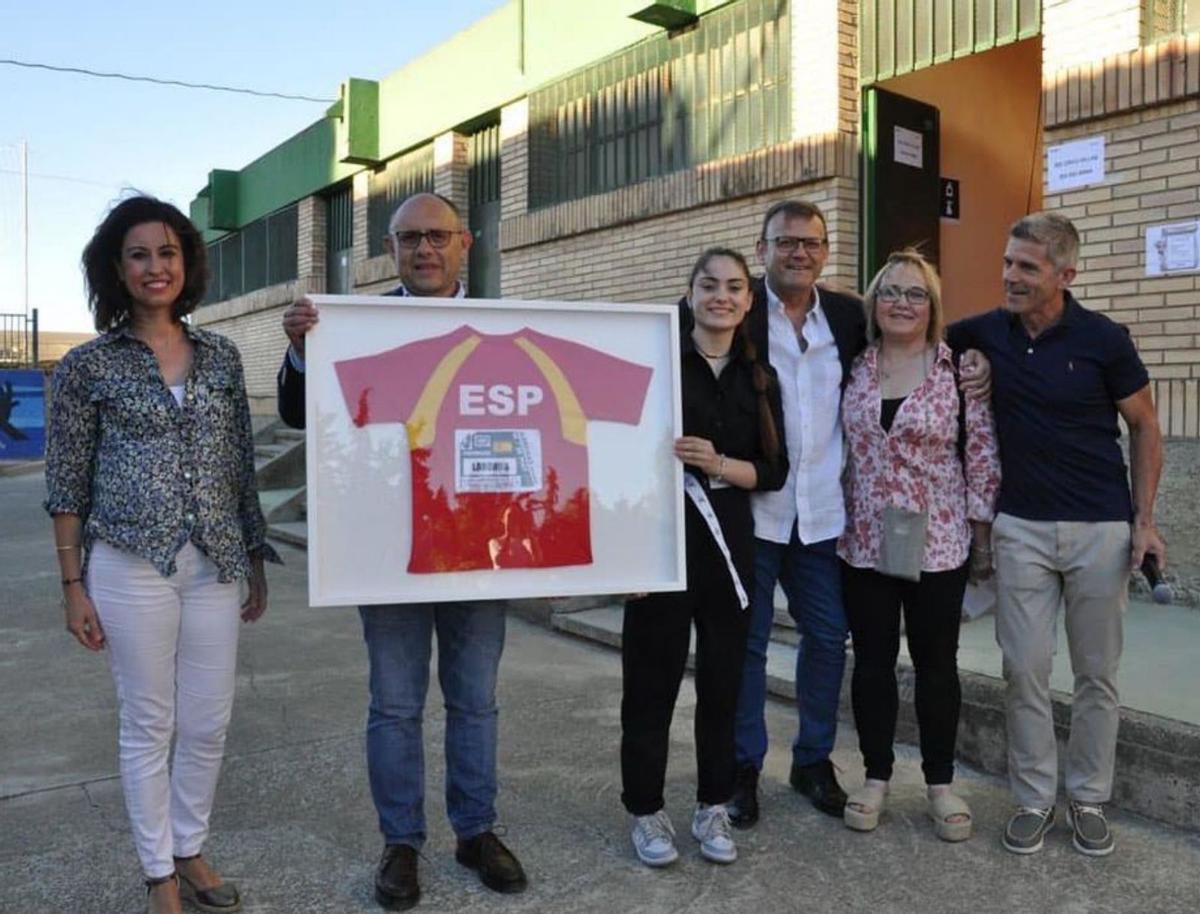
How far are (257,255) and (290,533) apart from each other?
9131mm

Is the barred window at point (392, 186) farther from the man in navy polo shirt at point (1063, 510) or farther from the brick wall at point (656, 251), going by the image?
the man in navy polo shirt at point (1063, 510)

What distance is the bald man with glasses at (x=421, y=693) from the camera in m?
2.98

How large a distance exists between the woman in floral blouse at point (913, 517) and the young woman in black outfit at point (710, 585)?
1.13ft

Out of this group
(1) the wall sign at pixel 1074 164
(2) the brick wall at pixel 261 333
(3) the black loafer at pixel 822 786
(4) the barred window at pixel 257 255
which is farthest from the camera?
(4) the barred window at pixel 257 255

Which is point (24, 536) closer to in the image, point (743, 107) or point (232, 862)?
point (743, 107)

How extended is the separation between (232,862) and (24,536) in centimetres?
885

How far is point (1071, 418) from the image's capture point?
3.19 m

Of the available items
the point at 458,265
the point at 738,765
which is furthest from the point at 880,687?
the point at 458,265

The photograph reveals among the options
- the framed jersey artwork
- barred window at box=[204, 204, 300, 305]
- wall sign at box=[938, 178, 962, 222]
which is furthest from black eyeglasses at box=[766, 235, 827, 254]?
barred window at box=[204, 204, 300, 305]

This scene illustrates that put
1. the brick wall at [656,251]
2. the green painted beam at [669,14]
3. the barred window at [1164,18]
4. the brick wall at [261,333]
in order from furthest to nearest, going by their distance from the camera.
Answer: the brick wall at [261,333] → the green painted beam at [669,14] → the brick wall at [656,251] → the barred window at [1164,18]

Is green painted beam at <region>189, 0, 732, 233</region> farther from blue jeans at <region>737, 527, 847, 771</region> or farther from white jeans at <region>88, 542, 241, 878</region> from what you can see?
white jeans at <region>88, 542, 241, 878</region>

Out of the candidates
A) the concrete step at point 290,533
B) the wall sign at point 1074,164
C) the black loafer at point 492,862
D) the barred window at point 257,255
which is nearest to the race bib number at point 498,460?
the black loafer at point 492,862

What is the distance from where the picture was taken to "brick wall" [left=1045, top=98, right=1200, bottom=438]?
17.7 feet

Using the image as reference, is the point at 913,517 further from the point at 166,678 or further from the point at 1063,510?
the point at 166,678
